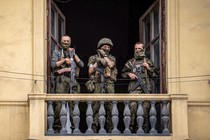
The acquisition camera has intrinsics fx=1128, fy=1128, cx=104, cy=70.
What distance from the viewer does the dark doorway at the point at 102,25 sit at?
81.4ft

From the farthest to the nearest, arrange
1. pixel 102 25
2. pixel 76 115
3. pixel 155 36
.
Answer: pixel 102 25, pixel 155 36, pixel 76 115

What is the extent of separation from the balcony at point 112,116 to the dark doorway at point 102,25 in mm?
4561

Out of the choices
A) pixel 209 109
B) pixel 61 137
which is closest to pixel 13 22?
pixel 61 137

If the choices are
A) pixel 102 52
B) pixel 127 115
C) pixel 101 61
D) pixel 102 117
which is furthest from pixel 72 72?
pixel 127 115

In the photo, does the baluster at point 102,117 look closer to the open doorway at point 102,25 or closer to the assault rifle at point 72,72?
the assault rifle at point 72,72

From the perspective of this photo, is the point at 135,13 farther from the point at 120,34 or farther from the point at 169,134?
the point at 169,134

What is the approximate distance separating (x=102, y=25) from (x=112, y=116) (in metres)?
5.49

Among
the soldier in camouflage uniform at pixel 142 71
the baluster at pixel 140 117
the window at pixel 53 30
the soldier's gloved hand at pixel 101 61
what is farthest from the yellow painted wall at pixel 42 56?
the soldier's gloved hand at pixel 101 61

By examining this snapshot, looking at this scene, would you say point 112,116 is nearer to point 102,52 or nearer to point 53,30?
point 102,52

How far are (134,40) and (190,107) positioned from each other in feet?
14.9

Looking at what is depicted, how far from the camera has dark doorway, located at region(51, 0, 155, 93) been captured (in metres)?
24.8

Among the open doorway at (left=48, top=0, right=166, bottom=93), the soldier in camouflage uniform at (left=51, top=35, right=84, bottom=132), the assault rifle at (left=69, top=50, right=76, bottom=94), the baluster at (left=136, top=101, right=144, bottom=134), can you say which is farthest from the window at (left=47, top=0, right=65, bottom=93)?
the open doorway at (left=48, top=0, right=166, bottom=93)

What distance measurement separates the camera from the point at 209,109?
20344 mm

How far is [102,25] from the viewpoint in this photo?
994 inches
